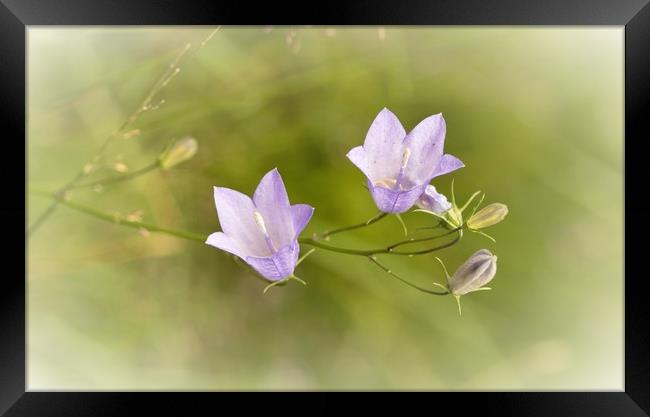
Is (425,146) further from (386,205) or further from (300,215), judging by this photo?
(300,215)

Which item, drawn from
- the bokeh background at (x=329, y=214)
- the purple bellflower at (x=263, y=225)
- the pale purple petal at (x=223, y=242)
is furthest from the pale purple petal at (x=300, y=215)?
the bokeh background at (x=329, y=214)

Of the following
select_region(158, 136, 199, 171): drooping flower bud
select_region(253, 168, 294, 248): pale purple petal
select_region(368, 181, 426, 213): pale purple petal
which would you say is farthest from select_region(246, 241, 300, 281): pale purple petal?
select_region(158, 136, 199, 171): drooping flower bud

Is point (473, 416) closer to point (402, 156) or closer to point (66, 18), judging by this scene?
point (402, 156)

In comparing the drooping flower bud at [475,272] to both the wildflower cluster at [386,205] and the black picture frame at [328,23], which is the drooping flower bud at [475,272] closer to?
the wildflower cluster at [386,205]

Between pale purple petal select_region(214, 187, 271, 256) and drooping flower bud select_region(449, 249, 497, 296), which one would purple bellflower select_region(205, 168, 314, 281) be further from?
drooping flower bud select_region(449, 249, 497, 296)

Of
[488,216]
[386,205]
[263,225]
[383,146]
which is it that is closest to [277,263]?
[263,225]

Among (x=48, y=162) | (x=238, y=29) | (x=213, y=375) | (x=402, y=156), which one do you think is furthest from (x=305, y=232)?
(x=402, y=156)
